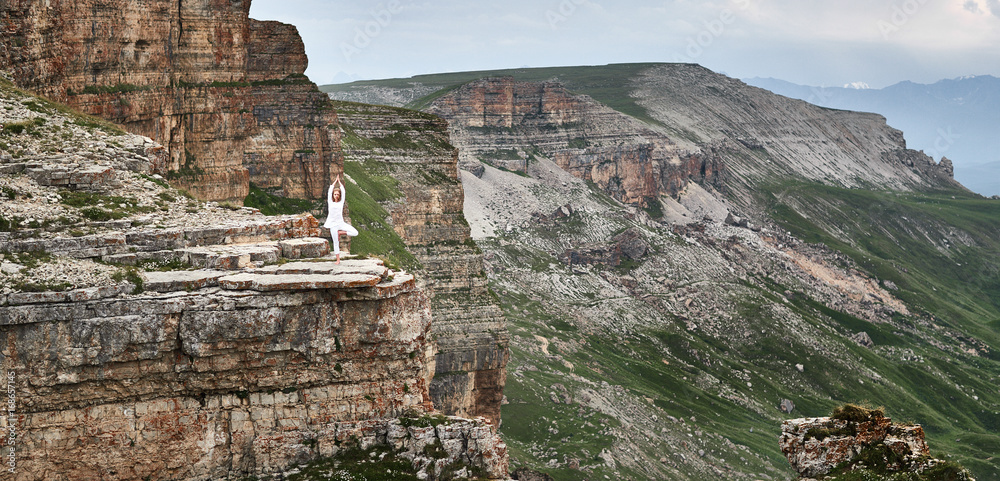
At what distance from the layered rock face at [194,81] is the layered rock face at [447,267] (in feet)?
53.9

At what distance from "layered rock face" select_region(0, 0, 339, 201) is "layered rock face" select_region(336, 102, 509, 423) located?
16434 millimetres

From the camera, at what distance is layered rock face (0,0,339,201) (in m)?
35.2

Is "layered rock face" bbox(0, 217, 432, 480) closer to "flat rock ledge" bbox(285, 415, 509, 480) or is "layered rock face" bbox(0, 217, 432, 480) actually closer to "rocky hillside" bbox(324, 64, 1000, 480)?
"flat rock ledge" bbox(285, 415, 509, 480)

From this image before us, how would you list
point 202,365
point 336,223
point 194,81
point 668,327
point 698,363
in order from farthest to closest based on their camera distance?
point 668,327 → point 698,363 → point 194,81 → point 336,223 → point 202,365

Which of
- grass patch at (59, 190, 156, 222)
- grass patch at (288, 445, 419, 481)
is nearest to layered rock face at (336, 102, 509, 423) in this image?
grass patch at (288, 445, 419, 481)

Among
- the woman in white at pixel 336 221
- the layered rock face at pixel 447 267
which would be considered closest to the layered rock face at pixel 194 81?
the woman in white at pixel 336 221

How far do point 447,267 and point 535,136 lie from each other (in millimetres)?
120587

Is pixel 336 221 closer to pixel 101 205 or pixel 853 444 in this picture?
pixel 101 205

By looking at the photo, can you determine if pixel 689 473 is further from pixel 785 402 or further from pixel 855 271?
pixel 855 271

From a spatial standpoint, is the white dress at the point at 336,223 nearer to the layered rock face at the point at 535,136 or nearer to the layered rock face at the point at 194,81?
the layered rock face at the point at 194,81

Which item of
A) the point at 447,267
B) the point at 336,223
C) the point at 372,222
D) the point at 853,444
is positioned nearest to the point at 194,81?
the point at 372,222

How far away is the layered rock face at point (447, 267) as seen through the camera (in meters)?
67.1

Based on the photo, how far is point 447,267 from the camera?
7044cm

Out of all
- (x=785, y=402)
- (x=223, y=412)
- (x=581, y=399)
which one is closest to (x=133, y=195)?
(x=223, y=412)
